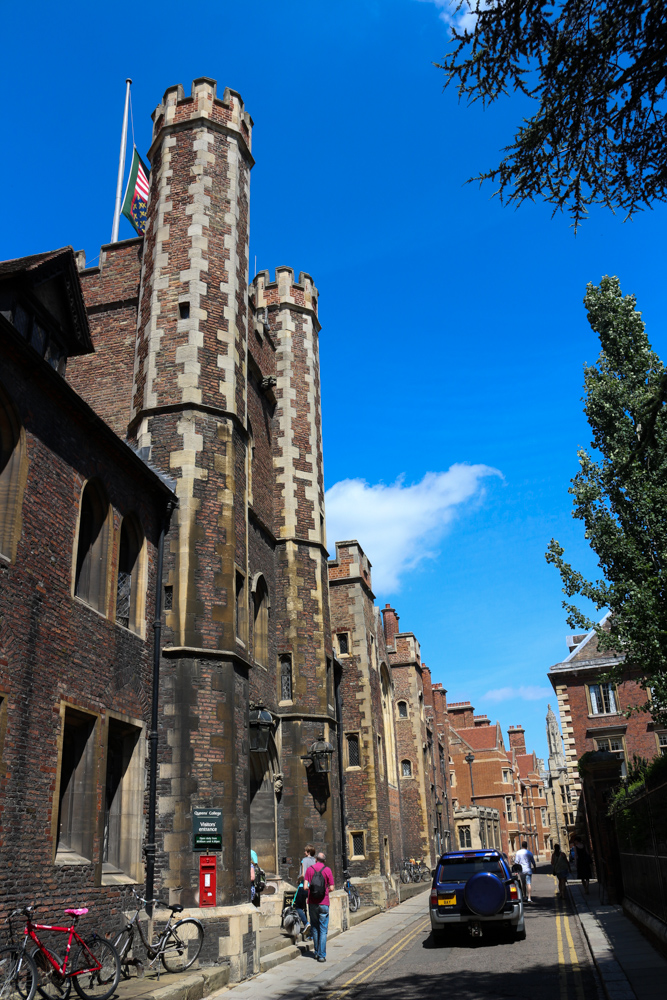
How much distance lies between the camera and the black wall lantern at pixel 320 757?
20156mm

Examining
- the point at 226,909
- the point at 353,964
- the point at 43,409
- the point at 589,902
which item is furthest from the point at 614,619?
the point at 43,409

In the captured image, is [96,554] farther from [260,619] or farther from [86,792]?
[260,619]

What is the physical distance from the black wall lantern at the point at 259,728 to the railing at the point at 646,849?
7627 mm

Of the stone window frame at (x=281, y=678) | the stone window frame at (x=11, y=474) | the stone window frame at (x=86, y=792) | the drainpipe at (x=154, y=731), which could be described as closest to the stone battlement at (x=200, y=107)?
the drainpipe at (x=154, y=731)

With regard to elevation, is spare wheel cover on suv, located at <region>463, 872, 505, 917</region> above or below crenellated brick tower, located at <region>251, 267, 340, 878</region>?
below

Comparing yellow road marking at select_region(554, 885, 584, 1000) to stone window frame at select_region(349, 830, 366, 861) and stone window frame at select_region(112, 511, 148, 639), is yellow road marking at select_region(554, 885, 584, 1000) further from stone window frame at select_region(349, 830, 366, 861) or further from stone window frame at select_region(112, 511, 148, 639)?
stone window frame at select_region(349, 830, 366, 861)

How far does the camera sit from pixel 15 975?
27.6 ft

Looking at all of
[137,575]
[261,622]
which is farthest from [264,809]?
[137,575]

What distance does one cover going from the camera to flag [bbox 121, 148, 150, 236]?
2139 centimetres

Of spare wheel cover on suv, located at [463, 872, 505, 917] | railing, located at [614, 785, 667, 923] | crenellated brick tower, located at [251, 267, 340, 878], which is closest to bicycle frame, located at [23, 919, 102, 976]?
spare wheel cover on suv, located at [463, 872, 505, 917]

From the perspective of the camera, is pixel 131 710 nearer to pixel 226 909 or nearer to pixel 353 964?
pixel 226 909

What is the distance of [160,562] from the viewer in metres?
14.7

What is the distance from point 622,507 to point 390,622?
81.4 feet

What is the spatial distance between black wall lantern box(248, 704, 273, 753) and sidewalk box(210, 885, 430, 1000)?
415cm
